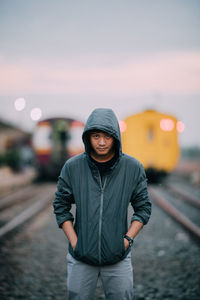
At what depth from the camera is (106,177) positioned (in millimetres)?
1984

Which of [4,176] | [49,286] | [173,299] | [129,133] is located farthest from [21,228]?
[4,176]

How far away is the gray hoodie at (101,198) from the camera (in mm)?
1875

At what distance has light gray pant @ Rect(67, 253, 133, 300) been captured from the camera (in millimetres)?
1914

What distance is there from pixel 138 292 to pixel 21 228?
134 inches

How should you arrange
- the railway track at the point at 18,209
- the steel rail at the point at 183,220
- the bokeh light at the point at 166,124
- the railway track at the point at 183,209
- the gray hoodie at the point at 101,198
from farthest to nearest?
the bokeh light at the point at 166,124 → the railway track at the point at 18,209 → the railway track at the point at 183,209 → the steel rail at the point at 183,220 → the gray hoodie at the point at 101,198

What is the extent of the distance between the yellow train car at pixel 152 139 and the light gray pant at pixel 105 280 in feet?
38.4

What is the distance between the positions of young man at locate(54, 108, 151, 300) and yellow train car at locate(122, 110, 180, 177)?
11.6 meters

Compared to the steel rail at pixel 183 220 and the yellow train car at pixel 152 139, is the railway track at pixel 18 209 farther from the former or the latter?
the yellow train car at pixel 152 139

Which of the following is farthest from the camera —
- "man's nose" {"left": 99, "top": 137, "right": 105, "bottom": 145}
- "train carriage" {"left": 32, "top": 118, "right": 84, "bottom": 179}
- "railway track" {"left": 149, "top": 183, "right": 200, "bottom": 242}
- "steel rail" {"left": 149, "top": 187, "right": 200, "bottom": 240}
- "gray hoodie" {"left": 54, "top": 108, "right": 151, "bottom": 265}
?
"train carriage" {"left": 32, "top": 118, "right": 84, "bottom": 179}

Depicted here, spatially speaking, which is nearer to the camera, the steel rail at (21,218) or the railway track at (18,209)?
the steel rail at (21,218)

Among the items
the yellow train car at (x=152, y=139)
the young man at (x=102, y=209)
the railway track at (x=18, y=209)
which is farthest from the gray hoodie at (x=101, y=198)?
the yellow train car at (x=152, y=139)

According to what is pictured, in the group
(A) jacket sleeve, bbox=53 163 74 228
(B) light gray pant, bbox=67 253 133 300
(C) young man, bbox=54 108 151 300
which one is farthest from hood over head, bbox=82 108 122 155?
(B) light gray pant, bbox=67 253 133 300

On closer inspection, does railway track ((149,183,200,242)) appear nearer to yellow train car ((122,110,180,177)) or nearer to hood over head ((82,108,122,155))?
yellow train car ((122,110,180,177))

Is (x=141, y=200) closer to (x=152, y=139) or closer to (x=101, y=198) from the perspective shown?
(x=101, y=198)
